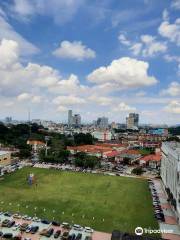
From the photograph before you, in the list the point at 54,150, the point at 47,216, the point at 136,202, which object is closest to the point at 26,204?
the point at 47,216

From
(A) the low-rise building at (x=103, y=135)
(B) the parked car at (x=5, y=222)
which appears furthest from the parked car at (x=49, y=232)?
(A) the low-rise building at (x=103, y=135)

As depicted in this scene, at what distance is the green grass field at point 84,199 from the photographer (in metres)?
32.0

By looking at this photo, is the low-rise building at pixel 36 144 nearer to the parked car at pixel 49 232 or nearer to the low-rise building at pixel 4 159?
the low-rise building at pixel 4 159

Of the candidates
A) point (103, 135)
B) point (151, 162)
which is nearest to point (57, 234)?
point (151, 162)

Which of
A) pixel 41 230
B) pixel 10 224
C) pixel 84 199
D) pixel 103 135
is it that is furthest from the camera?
pixel 103 135

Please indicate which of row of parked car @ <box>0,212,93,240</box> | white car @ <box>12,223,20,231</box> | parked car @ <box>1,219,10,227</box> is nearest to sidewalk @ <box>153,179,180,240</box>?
row of parked car @ <box>0,212,93,240</box>

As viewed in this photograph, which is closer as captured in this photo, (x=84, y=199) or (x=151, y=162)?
(x=84, y=199)

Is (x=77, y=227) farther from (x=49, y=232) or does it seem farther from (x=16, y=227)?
(x=16, y=227)

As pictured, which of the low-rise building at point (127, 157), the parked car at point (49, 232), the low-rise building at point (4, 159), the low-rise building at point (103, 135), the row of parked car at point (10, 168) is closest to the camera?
the parked car at point (49, 232)

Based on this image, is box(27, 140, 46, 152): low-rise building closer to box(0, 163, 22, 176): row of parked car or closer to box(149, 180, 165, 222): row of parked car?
box(0, 163, 22, 176): row of parked car

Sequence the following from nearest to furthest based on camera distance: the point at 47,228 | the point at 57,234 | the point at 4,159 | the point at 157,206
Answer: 1. the point at 57,234
2. the point at 47,228
3. the point at 157,206
4. the point at 4,159

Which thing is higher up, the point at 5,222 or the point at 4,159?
the point at 4,159

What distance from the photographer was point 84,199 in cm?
3900

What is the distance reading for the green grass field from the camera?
3195cm
